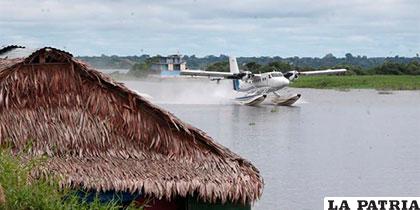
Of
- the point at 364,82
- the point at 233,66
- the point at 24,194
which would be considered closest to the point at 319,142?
the point at 24,194

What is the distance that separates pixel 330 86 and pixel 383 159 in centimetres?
4521

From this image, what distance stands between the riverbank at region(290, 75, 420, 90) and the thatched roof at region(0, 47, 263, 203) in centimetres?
5768

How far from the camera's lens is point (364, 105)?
51375mm

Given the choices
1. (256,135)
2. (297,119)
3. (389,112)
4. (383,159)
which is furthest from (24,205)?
(389,112)

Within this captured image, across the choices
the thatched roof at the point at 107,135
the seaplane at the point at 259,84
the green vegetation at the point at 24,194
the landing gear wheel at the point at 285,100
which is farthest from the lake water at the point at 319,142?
the green vegetation at the point at 24,194

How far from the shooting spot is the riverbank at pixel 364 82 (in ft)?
217

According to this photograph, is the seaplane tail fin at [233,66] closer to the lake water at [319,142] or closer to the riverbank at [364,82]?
the lake water at [319,142]

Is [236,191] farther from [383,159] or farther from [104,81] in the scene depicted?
[383,159]

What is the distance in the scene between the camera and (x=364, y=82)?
6869 cm

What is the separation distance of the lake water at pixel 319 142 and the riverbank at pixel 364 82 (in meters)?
7.65

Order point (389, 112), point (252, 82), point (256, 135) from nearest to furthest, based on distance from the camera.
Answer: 1. point (256, 135)
2. point (389, 112)
3. point (252, 82)

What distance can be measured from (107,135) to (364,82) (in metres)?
61.6

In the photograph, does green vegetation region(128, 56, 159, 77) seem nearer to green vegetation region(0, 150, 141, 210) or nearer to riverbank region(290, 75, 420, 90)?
riverbank region(290, 75, 420, 90)

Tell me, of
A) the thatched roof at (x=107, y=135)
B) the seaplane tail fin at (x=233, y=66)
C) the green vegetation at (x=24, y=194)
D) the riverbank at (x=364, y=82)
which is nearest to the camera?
the green vegetation at (x=24, y=194)
